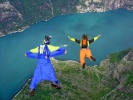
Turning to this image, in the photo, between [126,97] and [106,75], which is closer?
[126,97]

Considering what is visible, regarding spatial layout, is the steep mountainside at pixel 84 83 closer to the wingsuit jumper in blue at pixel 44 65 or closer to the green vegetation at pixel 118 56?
the green vegetation at pixel 118 56

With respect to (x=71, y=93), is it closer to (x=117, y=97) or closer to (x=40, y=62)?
(x=117, y=97)

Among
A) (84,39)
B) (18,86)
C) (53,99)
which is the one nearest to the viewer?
(84,39)

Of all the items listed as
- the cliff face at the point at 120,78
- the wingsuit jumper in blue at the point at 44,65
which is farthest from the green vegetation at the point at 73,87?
the wingsuit jumper in blue at the point at 44,65

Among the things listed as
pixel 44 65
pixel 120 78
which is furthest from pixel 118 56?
pixel 44 65

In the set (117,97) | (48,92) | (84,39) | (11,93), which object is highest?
(84,39)

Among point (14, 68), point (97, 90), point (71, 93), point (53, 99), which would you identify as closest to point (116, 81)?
point (97, 90)

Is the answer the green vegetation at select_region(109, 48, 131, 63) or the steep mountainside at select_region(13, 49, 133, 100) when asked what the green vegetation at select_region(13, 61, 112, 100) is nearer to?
the steep mountainside at select_region(13, 49, 133, 100)

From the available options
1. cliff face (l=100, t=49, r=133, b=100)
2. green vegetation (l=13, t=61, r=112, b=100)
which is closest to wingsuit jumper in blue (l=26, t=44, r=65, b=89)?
cliff face (l=100, t=49, r=133, b=100)

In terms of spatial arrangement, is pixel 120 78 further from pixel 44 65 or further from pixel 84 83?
pixel 44 65
